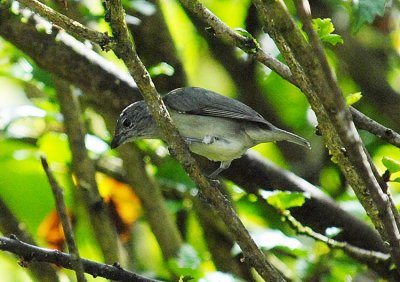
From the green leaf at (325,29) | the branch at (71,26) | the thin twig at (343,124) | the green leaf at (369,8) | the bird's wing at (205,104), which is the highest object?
the bird's wing at (205,104)

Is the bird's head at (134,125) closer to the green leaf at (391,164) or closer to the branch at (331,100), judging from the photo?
the green leaf at (391,164)

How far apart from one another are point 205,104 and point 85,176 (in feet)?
2.66

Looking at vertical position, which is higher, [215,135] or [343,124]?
[215,135]

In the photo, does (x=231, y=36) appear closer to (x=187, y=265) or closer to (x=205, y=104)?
(x=187, y=265)

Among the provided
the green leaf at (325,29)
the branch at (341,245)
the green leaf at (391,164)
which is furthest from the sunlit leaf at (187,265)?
the green leaf at (325,29)

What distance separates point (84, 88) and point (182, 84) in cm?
83

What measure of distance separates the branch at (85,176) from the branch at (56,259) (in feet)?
5.11

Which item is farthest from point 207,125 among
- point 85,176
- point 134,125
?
point 85,176

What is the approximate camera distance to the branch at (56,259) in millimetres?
2779

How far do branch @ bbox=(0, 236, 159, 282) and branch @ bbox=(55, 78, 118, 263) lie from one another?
1.56 metres

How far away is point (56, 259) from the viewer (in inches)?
112

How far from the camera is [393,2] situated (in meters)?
5.55

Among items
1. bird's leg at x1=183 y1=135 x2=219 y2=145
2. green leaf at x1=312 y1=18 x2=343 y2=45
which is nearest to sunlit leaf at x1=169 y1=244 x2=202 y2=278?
bird's leg at x1=183 y1=135 x2=219 y2=145

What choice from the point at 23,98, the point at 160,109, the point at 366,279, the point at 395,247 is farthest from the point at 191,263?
the point at 23,98
